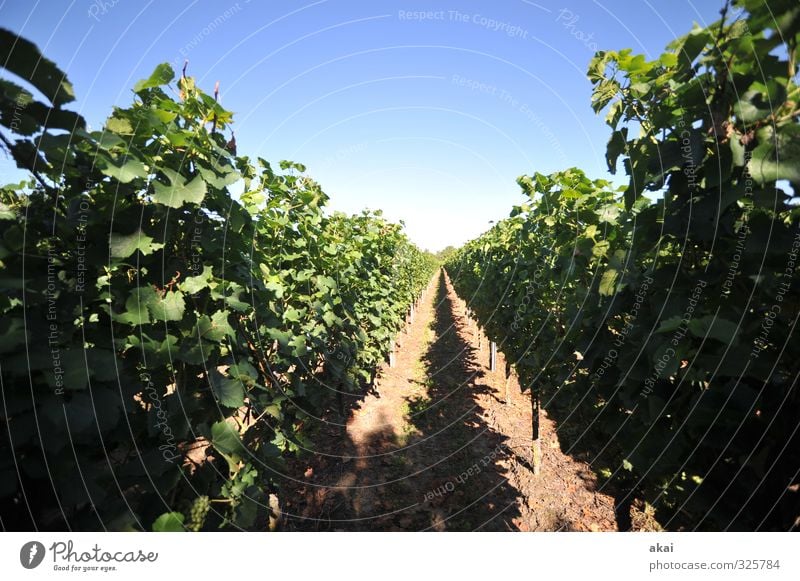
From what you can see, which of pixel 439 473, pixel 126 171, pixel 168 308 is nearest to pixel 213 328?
pixel 168 308

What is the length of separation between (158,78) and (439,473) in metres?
5.70

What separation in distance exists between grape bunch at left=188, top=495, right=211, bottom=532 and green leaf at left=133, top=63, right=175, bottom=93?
2.33 m

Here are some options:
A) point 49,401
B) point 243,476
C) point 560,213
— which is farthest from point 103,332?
point 560,213

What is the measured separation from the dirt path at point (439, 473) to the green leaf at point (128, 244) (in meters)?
3.68

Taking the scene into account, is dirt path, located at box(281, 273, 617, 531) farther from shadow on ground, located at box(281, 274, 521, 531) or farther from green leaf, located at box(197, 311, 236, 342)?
green leaf, located at box(197, 311, 236, 342)

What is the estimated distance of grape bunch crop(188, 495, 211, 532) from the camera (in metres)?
1.97

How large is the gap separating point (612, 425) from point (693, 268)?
1317 mm

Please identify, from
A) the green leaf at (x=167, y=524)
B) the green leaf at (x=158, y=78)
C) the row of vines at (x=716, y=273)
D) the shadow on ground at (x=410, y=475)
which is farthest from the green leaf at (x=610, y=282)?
the shadow on ground at (x=410, y=475)

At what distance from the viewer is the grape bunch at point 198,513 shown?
1969 mm

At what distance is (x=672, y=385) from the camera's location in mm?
2023

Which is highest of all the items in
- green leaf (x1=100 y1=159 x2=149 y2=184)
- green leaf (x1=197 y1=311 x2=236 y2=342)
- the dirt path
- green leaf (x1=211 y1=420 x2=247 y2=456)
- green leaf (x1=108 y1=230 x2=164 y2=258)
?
green leaf (x1=100 y1=159 x2=149 y2=184)

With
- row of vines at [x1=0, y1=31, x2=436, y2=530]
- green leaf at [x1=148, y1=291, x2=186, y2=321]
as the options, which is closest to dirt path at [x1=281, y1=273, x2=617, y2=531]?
row of vines at [x1=0, y1=31, x2=436, y2=530]

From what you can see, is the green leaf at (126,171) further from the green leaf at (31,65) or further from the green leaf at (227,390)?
the green leaf at (227,390)

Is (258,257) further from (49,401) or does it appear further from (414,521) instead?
(414,521)
